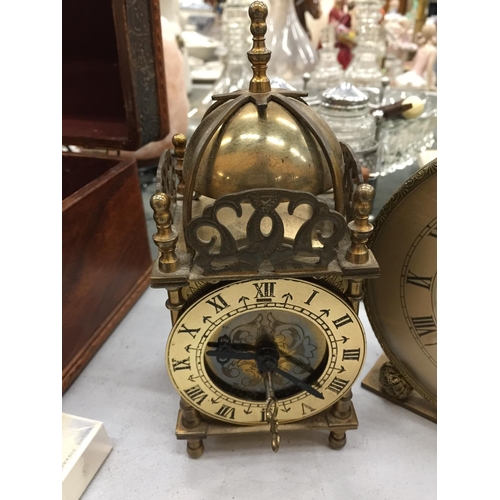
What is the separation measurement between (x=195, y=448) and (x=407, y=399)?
39 centimetres

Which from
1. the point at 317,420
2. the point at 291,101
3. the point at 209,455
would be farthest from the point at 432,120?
the point at 209,455

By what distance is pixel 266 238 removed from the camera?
622 mm

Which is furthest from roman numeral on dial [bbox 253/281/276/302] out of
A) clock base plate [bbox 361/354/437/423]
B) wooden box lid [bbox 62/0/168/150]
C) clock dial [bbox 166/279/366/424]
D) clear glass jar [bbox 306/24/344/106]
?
clear glass jar [bbox 306/24/344/106]

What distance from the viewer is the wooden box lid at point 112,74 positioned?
101 cm

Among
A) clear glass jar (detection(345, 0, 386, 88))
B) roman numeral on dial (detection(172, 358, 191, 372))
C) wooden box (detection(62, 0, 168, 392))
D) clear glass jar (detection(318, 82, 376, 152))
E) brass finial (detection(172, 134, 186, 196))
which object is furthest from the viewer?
clear glass jar (detection(345, 0, 386, 88))

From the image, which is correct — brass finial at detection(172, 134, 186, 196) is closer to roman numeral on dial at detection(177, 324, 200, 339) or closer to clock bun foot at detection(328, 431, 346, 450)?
roman numeral on dial at detection(177, 324, 200, 339)

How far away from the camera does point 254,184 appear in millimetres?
655

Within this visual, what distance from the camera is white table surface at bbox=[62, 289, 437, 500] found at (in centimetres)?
74

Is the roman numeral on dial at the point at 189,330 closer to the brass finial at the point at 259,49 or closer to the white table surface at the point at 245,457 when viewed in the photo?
the white table surface at the point at 245,457

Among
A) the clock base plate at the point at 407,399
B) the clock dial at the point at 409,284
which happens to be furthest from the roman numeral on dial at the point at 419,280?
the clock base plate at the point at 407,399

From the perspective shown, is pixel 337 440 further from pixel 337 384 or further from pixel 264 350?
pixel 264 350

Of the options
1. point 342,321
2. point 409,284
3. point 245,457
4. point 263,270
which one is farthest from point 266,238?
point 245,457

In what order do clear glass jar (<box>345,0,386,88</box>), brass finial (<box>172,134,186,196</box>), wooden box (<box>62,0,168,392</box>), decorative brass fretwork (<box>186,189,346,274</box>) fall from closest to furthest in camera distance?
decorative brass fretwork (<box>186,189,346,274</box>)
brass finial (<box>172,134,186,196</box>)
wooden box (<box>62,0,168,392</box>)
clear glass jar (<box>345,0,386,88</box>)

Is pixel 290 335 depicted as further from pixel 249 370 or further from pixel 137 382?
pixel 137 382
